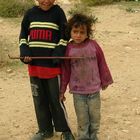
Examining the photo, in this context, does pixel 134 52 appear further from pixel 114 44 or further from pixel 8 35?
pixel 8 35

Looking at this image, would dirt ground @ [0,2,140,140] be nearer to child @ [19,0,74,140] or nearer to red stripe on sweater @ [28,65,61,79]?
child @ [19,0,74,140]

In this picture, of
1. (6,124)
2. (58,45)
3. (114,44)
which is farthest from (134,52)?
(58,45)

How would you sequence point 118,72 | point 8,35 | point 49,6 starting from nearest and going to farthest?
point 49,6
point 118,72
point 8,35

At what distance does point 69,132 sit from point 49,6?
119 cm

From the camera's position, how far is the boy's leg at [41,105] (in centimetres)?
421

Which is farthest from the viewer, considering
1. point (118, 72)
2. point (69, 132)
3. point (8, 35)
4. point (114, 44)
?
point (8, 35)

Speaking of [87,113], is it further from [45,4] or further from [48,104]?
[45,4]

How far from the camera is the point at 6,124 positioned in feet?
16.3

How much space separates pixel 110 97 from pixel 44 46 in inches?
70.6

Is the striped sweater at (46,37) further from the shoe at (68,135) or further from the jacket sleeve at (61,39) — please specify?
the shoe at (68,135)

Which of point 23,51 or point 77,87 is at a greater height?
point 23,51

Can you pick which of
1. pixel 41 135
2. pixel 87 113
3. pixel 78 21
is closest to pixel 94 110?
pixel 87 113

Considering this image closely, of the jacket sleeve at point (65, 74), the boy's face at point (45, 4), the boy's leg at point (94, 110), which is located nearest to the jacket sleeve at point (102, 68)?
the boy's leg at point (94, 110)

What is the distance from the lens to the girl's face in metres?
3.95
